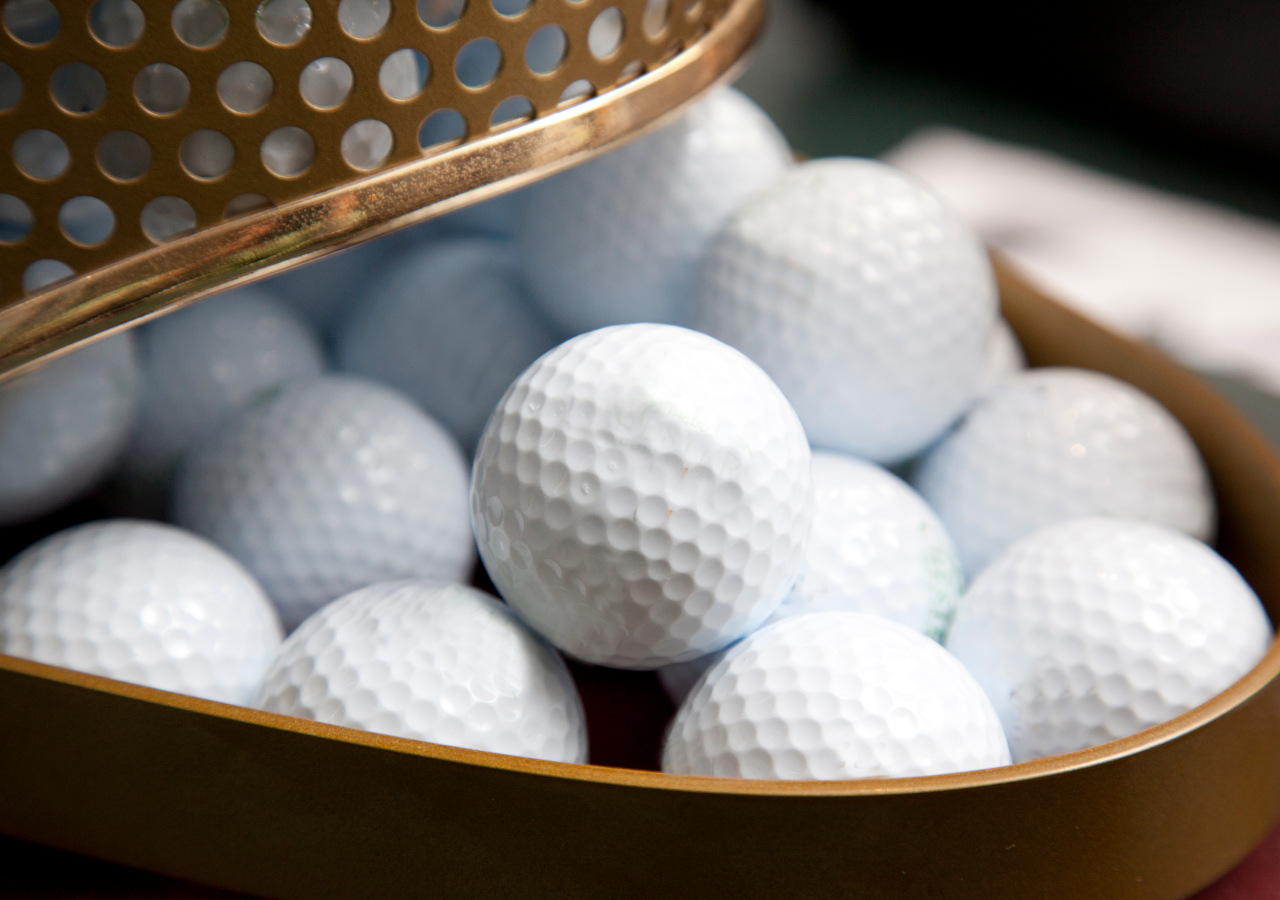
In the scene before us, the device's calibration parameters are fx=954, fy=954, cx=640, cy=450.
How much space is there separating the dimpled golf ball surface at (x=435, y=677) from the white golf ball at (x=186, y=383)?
270mm

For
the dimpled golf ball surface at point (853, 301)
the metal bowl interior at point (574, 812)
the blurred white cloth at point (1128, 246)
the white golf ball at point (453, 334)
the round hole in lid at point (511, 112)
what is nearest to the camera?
the metal bowl interior at point (574, 812)

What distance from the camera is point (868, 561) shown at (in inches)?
21.8

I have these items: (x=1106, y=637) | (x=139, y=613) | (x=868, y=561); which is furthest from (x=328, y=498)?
(x=1106, y=637)

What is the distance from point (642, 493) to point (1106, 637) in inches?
10.2

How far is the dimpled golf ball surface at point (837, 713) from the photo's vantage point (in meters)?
0.43

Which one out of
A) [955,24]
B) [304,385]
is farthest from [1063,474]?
[955,24]

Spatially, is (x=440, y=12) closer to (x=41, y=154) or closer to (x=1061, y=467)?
(x=41, y=154)

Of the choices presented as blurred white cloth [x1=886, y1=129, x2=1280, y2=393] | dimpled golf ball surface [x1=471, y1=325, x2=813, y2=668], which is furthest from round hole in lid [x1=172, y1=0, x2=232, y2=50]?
blurred white cloth [x1=886, y1=129, x2=1280, y2=393]

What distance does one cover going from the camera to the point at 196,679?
51 centimetres

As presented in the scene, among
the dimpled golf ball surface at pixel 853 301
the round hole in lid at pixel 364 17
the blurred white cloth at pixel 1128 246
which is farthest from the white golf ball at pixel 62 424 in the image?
the blurred white cloth at pixel 1128 246

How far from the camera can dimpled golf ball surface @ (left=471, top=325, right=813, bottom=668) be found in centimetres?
44

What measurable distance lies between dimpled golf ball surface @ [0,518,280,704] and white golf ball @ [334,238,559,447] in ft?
0.77

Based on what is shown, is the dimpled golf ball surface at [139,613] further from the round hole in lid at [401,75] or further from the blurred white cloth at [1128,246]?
the blurred white cloth at [1128,246]

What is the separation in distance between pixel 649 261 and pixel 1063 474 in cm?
31
